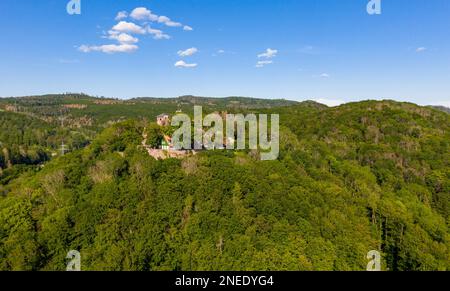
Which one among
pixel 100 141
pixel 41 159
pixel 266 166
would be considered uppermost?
pixel 100 141

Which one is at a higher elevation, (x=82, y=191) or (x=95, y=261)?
(x=82, y=191)
